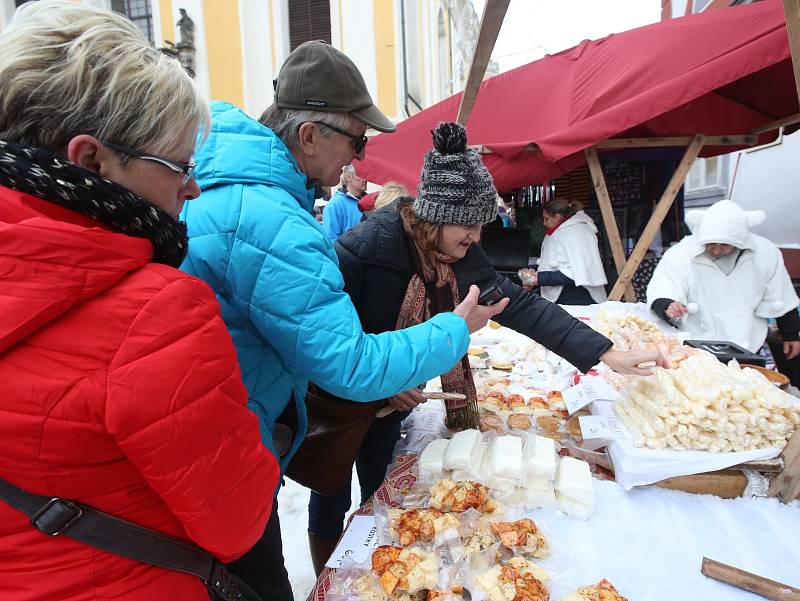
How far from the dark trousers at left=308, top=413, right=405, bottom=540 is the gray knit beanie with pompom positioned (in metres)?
0.90

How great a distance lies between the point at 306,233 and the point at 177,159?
1.10 feet

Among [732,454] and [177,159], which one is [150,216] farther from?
[732,454]

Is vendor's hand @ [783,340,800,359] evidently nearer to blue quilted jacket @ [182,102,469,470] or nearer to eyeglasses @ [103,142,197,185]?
blue quilted jacket @ [182,102,469,470]

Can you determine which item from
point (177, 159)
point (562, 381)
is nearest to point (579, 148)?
point (562, 381)

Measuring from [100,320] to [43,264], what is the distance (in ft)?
0.31

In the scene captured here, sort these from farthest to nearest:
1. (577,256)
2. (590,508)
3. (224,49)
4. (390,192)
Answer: (224,49)
(577,256)
(390,192)
(590,508)

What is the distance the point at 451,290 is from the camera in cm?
187

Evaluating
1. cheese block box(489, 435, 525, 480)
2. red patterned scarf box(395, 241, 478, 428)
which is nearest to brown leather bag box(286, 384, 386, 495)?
red patterned scarf box(395, 241, 478, 428)

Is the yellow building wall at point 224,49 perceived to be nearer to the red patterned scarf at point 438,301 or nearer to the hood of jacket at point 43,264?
the red patterned scarf at point 438,301

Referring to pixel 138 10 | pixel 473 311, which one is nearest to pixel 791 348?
pixel 473 311

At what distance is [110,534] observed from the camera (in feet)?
2.32

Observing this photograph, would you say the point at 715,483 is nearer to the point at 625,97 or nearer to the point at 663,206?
the point at 663,206

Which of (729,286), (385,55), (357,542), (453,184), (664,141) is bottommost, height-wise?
(357,542)

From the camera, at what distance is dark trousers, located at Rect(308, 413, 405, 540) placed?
6.72 ft
